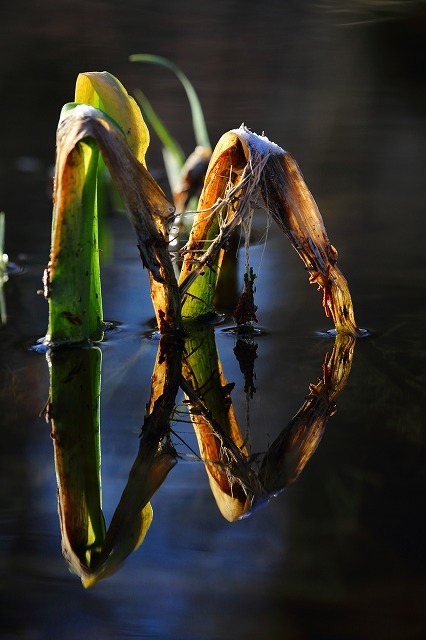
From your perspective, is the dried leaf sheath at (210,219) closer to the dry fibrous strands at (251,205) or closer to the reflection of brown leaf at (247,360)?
the dry fibrous strands at (251,205)

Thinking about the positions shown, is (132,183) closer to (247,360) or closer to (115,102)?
(115,102)

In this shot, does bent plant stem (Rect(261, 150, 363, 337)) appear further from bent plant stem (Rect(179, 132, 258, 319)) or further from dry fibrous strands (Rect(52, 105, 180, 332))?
dry fibrous strands (Rect(52, 105, 180, 332))

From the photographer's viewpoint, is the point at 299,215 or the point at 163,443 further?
the point at 299,215

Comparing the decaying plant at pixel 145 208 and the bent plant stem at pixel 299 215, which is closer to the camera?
the decaying plant at pixel 145 208

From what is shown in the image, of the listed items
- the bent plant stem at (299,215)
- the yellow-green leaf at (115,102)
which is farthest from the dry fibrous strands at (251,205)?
the yellow-green leaf at (115,102)

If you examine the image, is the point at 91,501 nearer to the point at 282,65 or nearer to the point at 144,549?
the point at 144,549

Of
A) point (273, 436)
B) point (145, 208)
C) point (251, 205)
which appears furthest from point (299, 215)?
point (273, 436)

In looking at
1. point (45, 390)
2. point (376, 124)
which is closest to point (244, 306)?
point (45, 390)

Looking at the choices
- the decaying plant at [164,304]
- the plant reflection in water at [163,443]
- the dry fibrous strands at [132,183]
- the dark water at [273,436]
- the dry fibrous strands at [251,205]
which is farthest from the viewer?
the dry fibrous strands at [251,205]
